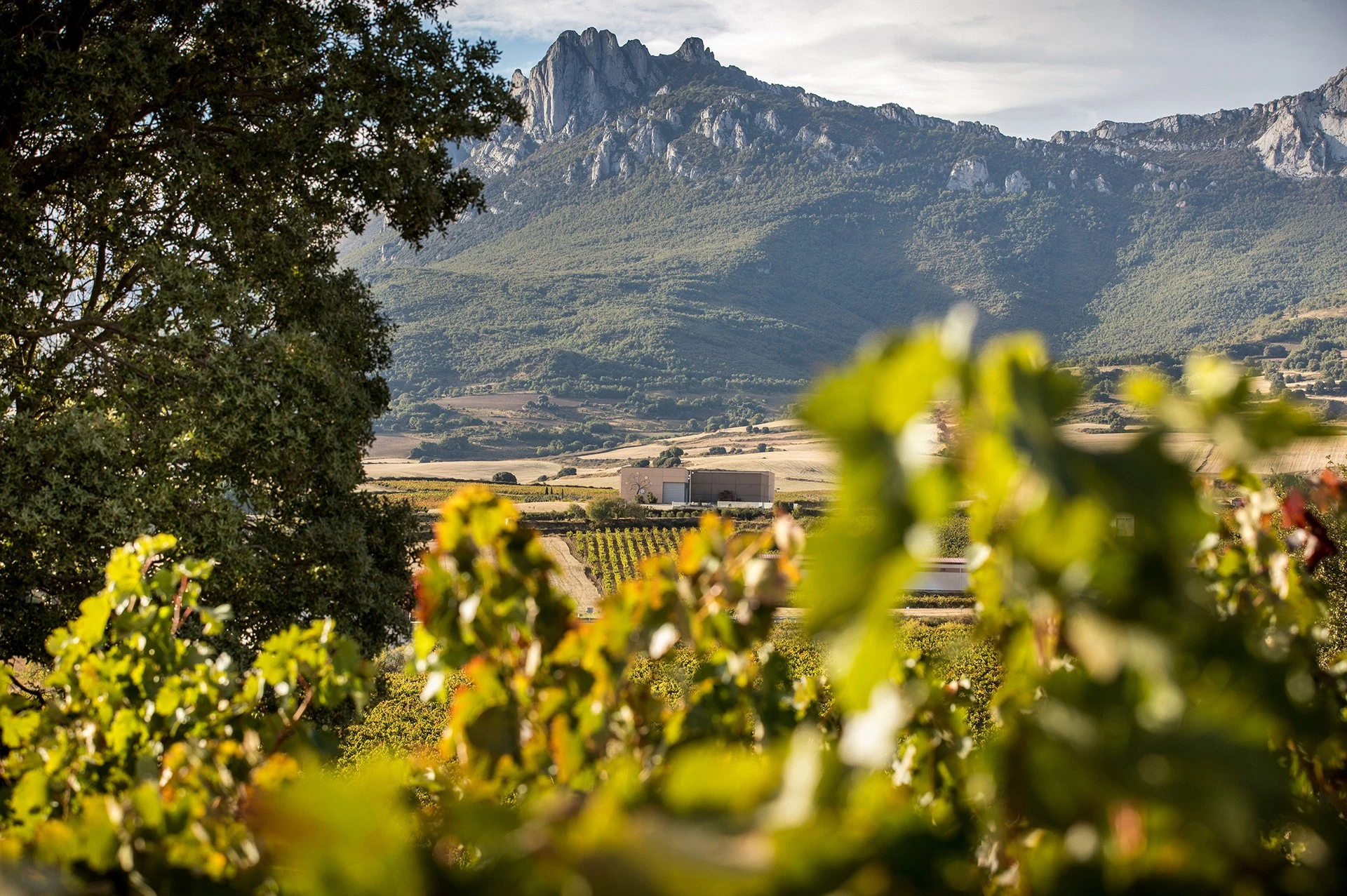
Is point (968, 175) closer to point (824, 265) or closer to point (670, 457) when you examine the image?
point (824, 265)

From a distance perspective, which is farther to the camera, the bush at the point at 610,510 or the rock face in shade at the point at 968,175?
the rock face in shade at the point at 968,175

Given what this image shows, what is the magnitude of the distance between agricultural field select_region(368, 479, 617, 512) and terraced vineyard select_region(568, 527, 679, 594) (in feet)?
35.2

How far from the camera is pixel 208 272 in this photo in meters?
8.67

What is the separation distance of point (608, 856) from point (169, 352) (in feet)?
29.0

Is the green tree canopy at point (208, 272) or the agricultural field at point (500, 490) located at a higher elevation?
the green tree canopy at point (208, 272)

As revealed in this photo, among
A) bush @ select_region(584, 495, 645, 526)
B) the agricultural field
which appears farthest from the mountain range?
bush @ select_region(584, 495, 645, 526)

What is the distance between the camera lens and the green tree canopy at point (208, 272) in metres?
7.77

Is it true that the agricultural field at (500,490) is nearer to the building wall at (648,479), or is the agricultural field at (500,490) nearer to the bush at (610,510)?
the building wall at (648,479)

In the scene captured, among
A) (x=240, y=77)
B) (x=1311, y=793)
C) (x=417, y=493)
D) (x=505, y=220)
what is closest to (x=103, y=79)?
(x=240, y=77)

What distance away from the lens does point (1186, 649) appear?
0.74 meters

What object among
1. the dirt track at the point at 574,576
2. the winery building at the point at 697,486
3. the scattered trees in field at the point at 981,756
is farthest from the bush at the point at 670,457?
the scattered trees in field at the point at 981,756

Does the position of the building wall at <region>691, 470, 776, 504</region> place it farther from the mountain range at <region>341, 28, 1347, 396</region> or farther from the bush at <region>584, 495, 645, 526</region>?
the mountain range at <region>341, 28, 1347, 396</region>

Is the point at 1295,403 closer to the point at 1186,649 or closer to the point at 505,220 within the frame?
the point at 1186,649

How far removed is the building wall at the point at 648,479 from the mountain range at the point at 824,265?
212 ft
